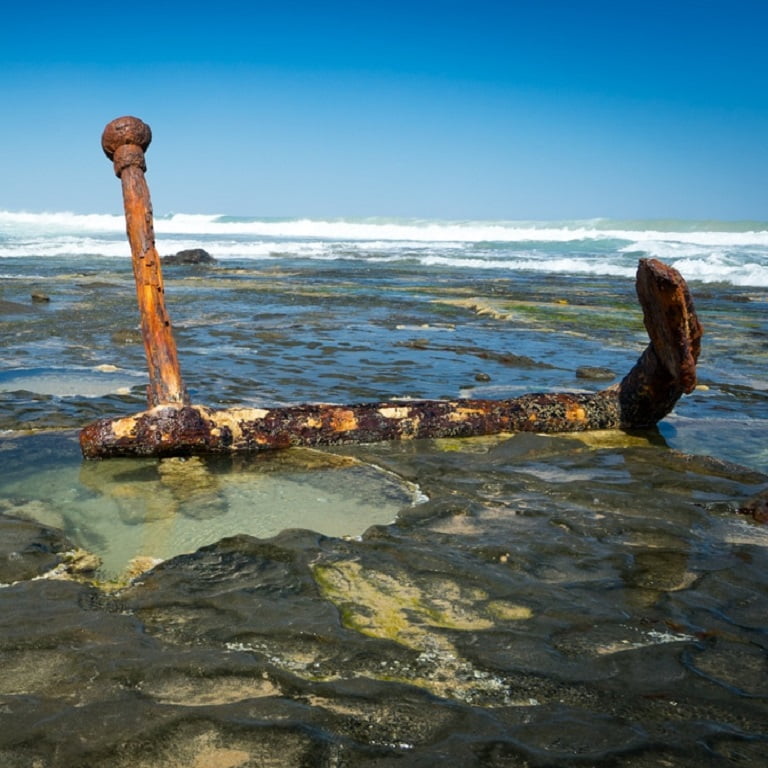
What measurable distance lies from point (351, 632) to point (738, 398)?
5538 millimetres

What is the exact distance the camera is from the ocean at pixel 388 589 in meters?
1.99

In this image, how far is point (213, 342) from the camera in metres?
9.51

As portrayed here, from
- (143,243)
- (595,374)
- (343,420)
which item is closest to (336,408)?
(343,420)

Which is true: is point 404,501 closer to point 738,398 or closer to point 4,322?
point 738,398

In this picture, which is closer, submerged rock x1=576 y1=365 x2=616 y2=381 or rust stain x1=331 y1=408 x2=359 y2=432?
rust stain x1=331 y1=408 x2=359 y2=432

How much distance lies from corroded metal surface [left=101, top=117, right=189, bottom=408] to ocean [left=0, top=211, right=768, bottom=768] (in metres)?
0.77

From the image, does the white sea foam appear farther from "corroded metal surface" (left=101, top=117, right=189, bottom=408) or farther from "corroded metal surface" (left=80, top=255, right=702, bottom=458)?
"corroded metal surface" (left=101, top=117, right=189, bottom=408)

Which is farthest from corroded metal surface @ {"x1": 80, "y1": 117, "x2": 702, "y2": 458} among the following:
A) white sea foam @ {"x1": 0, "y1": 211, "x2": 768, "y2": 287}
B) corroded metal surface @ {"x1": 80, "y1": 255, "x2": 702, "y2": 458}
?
white sea foam @ {"x1": 0, "y1": 211, "x2": 768, "y2": 287}

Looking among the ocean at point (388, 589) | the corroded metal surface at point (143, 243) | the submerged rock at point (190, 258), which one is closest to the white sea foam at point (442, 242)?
the submerged rock at point (190, 258)

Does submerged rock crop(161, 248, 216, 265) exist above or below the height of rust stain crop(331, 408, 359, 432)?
above

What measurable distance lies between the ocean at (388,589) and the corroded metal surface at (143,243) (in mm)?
773

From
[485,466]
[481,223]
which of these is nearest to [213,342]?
[485,466]

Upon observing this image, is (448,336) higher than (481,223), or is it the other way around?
(481,223)

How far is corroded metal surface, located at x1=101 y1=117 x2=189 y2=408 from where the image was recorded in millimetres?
4984
